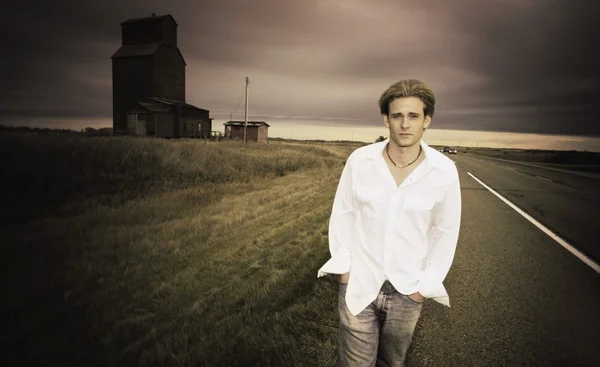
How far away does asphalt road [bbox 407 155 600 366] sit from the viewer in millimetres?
2850

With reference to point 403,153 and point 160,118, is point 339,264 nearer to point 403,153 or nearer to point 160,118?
point 403,153

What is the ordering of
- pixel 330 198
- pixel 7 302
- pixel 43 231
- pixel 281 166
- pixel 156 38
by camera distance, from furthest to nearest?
pixel 156 38
pixel 281 166
pixel 330 198
pixel 43 231
pixel 7 302

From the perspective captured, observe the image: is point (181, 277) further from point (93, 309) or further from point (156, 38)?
point (156, 38)

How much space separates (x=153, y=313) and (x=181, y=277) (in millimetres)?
958

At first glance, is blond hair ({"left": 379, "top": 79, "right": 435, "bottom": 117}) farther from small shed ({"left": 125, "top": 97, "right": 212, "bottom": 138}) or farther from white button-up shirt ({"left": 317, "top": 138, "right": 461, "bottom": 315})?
small shed ({"left": 125, "top": 97, "right": 212, "bottom": 138})

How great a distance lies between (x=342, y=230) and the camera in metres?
1.84

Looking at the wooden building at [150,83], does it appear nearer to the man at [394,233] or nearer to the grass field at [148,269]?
the grass field at [148,269]

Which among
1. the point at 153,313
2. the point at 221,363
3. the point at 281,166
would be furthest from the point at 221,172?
the point at 221,363

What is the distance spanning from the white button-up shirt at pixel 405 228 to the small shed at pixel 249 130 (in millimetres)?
49655

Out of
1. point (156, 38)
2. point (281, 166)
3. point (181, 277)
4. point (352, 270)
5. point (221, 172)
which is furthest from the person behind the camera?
point (156, 38)

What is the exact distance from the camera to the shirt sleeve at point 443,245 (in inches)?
66.8

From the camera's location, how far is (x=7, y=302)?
410 cm

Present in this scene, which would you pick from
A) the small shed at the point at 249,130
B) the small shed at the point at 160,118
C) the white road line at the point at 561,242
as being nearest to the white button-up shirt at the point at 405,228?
the white road line at the point at 561,242

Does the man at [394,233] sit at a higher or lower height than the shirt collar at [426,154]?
lower
